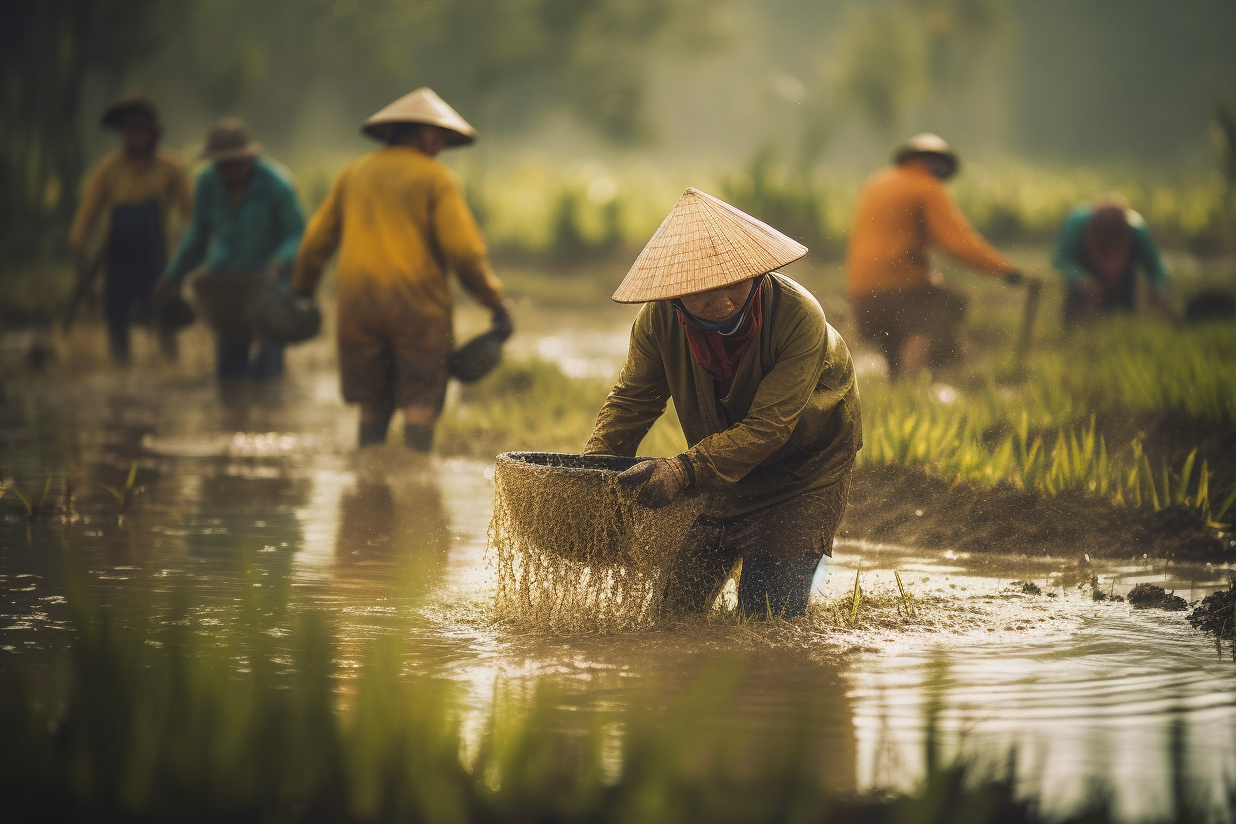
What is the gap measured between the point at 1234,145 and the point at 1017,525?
35.2 ft

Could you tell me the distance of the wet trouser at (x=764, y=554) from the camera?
190 inches

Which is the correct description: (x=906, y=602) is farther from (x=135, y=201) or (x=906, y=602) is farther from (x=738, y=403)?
(x=135, y=201)

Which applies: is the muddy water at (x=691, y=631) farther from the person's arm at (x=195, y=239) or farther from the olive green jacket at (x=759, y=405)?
the person's arm at (x=195, y=239)

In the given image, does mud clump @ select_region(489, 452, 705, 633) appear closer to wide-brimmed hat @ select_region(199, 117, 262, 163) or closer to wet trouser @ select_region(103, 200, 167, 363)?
wide-brimmed hat @ select_region(199, 117, 262, 163)

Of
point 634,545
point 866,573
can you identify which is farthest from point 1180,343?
point 634,545

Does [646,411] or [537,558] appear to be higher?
[646,411]

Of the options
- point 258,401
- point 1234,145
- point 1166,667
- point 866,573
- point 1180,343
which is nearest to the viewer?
point 1166,667

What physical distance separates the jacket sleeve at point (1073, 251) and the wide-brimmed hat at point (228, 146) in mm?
5556

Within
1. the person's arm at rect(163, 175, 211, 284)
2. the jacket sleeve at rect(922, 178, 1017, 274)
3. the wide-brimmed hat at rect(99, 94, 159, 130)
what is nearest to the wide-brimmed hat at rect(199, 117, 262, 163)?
the person's arm at rect(163, 175, 211, 284)

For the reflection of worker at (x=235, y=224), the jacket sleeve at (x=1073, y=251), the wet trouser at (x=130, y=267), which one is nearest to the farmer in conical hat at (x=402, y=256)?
the reflection of worker at (x=235, y=224)

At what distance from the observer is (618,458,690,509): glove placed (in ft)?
14.6

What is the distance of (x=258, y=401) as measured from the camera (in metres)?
→ 10.6

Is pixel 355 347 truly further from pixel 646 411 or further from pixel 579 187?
pixel 579 187

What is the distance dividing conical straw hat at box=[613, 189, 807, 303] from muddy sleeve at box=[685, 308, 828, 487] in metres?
0.26
